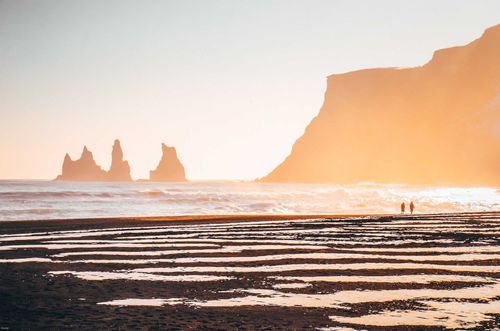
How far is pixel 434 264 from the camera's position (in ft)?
48.2

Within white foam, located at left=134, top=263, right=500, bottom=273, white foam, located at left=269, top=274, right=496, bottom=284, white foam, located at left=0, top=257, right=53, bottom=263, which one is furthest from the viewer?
white foam, located at left=0, top=257, right=53, bottom=263

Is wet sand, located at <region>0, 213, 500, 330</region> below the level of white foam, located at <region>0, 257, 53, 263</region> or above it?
above

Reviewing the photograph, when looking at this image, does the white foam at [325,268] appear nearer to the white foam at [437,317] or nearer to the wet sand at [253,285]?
the wet sand at [253,285]

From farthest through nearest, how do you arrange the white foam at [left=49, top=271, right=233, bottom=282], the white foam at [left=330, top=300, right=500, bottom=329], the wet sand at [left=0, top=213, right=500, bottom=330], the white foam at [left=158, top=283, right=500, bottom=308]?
the white foam at [left=49, top=271, right=233, bottom=282], the white foam at [left=158, top=283, right=500, bottom=308], the wet sand at [left=0, top=213, right=500, bottom=330], the white foam at [left=330, top=300, right=500, bottom=329]

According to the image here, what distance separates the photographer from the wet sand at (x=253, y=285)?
27.8 feet

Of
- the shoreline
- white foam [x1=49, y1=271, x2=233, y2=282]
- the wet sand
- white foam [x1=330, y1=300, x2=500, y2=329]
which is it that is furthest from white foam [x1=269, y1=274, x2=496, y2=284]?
the shoreline

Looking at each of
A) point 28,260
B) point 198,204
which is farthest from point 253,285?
point 198,204

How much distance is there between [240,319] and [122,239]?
1545cm

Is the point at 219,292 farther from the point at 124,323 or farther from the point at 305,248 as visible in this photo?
the point at 305,248

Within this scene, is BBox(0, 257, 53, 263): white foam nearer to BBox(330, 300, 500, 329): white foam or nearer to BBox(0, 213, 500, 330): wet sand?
BBox(0, 213, 500, 330): wet sand

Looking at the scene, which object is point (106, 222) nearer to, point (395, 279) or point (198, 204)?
point (395, 279)

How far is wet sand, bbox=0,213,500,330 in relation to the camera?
27.8ft

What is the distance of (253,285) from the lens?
1154cm

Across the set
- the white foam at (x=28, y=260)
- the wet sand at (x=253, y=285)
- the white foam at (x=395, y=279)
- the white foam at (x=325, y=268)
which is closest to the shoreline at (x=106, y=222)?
the wet sand at (x=253, y=285)
